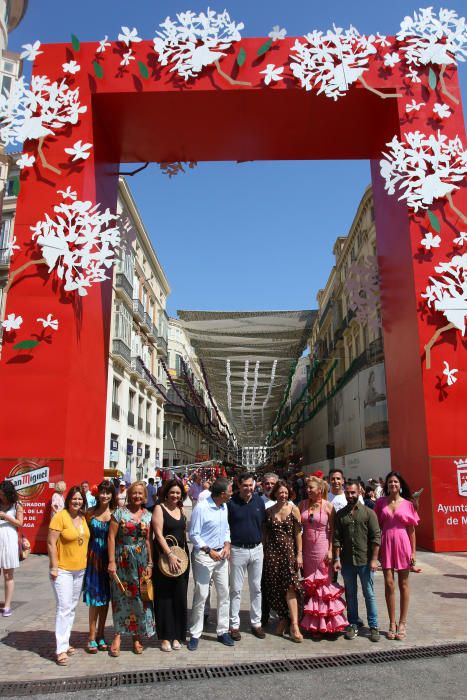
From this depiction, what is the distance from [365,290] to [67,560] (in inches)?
414

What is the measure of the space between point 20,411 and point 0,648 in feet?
19.2

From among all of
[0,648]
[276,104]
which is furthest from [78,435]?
[276,104]

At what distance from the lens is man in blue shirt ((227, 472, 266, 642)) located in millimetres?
5871

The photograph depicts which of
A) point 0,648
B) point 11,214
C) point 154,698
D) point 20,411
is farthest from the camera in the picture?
point 11,214

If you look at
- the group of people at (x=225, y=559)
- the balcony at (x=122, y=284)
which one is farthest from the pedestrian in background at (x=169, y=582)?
the balcony at (x=122, y=284)

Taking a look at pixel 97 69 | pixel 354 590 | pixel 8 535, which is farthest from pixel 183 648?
pixel 97 69

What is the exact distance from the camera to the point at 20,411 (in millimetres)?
10734

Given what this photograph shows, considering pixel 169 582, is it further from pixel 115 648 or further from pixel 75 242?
pixel 75 242

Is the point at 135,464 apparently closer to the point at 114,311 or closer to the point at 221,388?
the point at 114,311

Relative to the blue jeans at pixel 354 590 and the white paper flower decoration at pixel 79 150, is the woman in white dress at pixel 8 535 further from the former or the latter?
the white paper flower decoration at pixel 79 150

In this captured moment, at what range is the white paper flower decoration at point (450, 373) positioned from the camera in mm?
10789

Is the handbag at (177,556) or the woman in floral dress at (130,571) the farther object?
the handbag at (177,556)

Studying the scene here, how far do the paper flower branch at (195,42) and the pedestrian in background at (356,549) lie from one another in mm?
9006

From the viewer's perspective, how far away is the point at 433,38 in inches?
460
